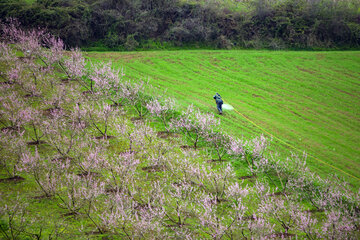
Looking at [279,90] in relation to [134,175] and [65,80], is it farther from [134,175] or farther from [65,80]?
[65,80]

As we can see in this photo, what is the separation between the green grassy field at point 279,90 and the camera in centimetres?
3444

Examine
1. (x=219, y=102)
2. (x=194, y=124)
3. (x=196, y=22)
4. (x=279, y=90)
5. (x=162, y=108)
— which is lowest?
(x=194, y=124)

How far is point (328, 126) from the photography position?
37.7 meters

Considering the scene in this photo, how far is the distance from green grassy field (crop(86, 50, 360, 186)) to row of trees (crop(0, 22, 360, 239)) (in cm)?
381

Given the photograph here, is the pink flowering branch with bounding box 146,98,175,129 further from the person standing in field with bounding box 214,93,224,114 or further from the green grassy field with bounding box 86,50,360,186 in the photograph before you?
the person standing in field with bounding box 214,93,224,114

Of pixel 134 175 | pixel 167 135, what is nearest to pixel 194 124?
pixel 167 135

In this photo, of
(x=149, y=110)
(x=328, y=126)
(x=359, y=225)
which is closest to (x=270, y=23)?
(x=328, y=126)

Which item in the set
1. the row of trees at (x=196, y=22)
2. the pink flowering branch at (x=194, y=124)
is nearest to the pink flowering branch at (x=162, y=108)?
the pink flowering branch at (x=194, y=124)

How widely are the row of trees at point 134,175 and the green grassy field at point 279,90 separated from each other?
381cm

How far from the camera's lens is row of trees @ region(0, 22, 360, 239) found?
21.3 metres

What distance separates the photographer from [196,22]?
6469cm

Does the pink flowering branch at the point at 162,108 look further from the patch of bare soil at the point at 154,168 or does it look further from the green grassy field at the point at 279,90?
the patch of bare soil at the point at 154,168

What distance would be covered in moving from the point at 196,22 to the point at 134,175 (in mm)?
45971

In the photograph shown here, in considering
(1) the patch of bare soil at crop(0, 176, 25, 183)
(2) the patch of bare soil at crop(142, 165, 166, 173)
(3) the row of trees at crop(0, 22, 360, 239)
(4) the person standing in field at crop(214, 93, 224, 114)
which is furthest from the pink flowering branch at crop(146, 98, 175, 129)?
(1) the patch of bare soil at crop(0, 176, 25, 183)
